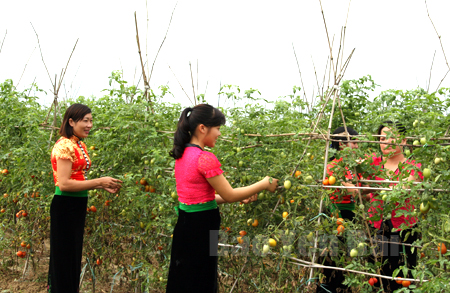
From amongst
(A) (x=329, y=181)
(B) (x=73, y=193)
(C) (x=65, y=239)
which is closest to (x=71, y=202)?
(B) (x=73, y=193)

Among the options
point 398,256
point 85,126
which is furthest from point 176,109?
point 398,256

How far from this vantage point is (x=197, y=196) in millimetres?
1751

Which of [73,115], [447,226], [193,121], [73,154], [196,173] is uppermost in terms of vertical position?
[73,115]

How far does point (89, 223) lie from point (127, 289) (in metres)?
0.61

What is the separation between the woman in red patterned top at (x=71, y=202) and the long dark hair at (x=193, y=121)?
0.70 metres

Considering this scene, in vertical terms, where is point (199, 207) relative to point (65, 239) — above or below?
above

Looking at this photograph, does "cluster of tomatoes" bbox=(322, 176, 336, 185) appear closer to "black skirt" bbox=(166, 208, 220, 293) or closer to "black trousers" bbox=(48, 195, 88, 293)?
"black skirt" bbox=(166, 208, 220, 293)

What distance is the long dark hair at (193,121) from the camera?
173 cm

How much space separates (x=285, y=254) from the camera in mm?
1915

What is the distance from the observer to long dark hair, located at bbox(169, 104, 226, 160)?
173 cm

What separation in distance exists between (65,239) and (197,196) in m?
1.03

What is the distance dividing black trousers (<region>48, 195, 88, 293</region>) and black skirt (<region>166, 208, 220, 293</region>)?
0.80m

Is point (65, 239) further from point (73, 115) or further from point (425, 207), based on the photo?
point (425, 207)

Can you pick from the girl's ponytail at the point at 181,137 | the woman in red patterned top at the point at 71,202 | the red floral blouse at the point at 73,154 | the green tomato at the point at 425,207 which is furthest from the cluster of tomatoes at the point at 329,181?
the red floral blouse at the point at 73,154
